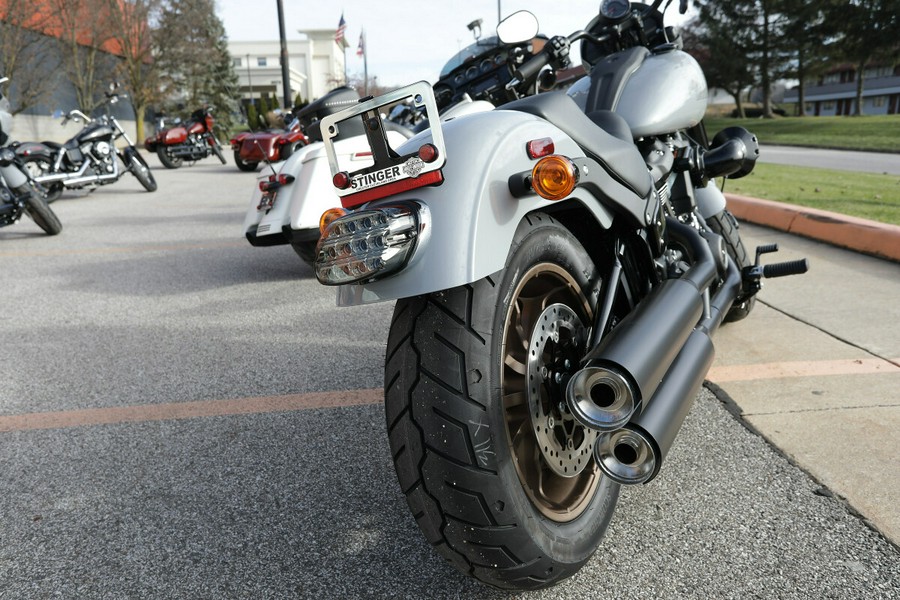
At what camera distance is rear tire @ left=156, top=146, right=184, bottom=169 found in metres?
18.2

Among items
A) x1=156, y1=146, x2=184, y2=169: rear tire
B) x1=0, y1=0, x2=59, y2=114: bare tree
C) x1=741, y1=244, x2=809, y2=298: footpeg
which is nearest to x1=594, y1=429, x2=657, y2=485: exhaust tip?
x1=741, y1=244, x2=809, y2=298: footpeg

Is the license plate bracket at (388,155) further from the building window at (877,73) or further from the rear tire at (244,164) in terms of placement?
the building window at (877,73)

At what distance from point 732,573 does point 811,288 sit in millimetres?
3238

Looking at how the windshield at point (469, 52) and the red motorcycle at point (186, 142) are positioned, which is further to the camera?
the red motorcycle at point (186, 142)

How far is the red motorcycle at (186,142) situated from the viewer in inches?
714

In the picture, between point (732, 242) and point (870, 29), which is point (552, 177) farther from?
point (870, 29)

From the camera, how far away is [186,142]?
18578 mm

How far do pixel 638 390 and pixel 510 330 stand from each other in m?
0.33

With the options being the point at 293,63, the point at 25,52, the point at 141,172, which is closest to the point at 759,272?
the point at 141,172

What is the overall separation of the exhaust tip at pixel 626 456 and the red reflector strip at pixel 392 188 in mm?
685

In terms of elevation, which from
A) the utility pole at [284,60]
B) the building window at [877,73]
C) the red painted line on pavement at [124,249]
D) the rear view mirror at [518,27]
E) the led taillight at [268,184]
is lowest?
the red painted line on pavement at [124,249]

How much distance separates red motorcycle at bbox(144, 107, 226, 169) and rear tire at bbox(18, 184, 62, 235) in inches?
431

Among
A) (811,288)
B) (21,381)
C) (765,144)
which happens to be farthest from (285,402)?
(765,144)

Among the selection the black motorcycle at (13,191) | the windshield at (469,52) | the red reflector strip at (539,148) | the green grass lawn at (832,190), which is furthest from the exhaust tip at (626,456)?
the black motorcycle at (13,191)
